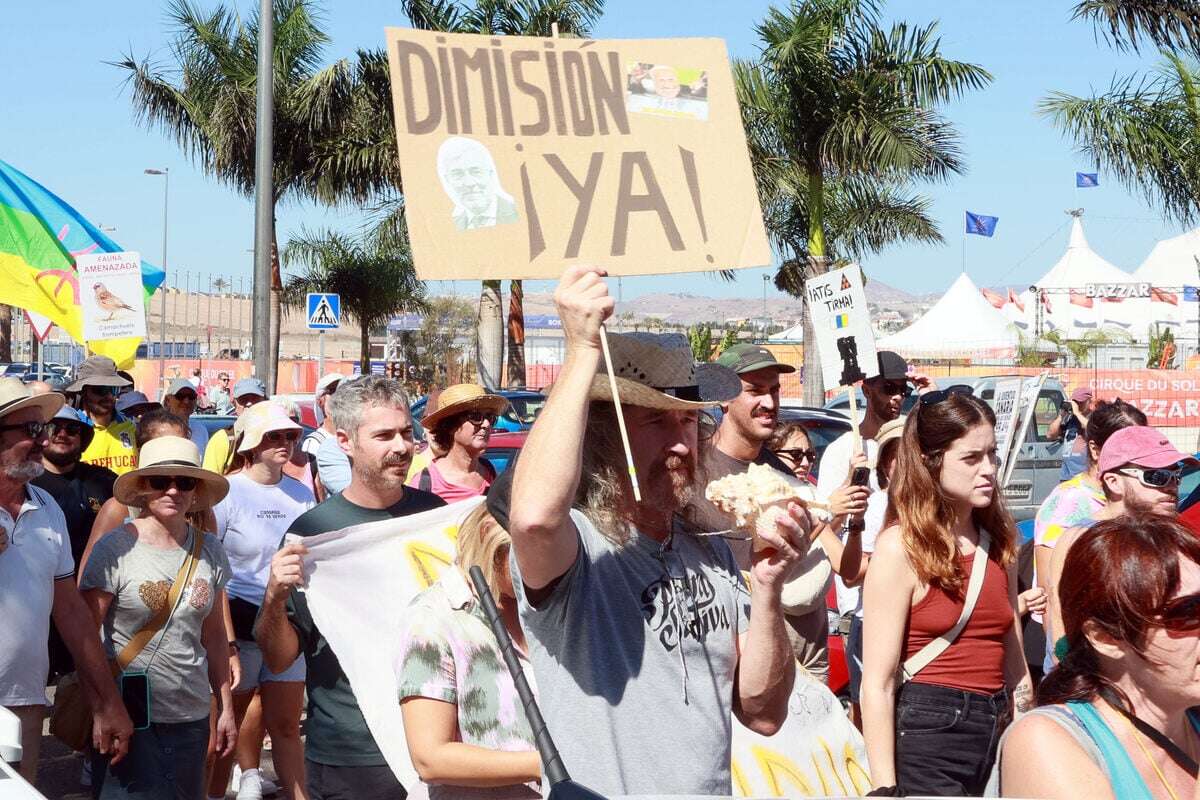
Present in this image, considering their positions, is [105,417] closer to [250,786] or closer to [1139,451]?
[250,786]

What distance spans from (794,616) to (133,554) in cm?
238

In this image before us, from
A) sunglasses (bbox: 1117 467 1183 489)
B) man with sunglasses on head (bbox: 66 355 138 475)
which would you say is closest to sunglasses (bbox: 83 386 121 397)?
man with sunglasses on head (bbox: 66 355 138 475)

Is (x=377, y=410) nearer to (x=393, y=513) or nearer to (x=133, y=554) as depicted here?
(x=393, y=513)

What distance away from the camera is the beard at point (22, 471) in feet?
15.6

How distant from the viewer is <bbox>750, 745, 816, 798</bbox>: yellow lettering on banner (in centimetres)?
411

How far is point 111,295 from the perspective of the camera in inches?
439

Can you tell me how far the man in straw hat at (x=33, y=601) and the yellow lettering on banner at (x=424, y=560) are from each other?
132cm

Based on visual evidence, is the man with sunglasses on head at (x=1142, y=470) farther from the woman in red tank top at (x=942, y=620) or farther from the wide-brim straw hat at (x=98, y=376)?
the wide-brim straw hat at (x=98, y=376)

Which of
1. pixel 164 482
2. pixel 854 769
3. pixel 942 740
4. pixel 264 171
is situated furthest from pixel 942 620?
pixel 264 171

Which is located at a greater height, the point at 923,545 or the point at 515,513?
the point at 515,513

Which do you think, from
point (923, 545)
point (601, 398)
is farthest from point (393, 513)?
point (601, 398)

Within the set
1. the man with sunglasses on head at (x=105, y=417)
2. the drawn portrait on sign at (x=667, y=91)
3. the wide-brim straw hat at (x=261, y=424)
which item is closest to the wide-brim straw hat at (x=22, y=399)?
the wide-brim straw hat at (x=261, y=424)

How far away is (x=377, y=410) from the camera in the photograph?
4.96m

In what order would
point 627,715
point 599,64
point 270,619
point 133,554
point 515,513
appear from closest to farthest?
1. point 515,513
2. point 627,715
3. point 599,64
4. point 270,619
5. point 133,554
